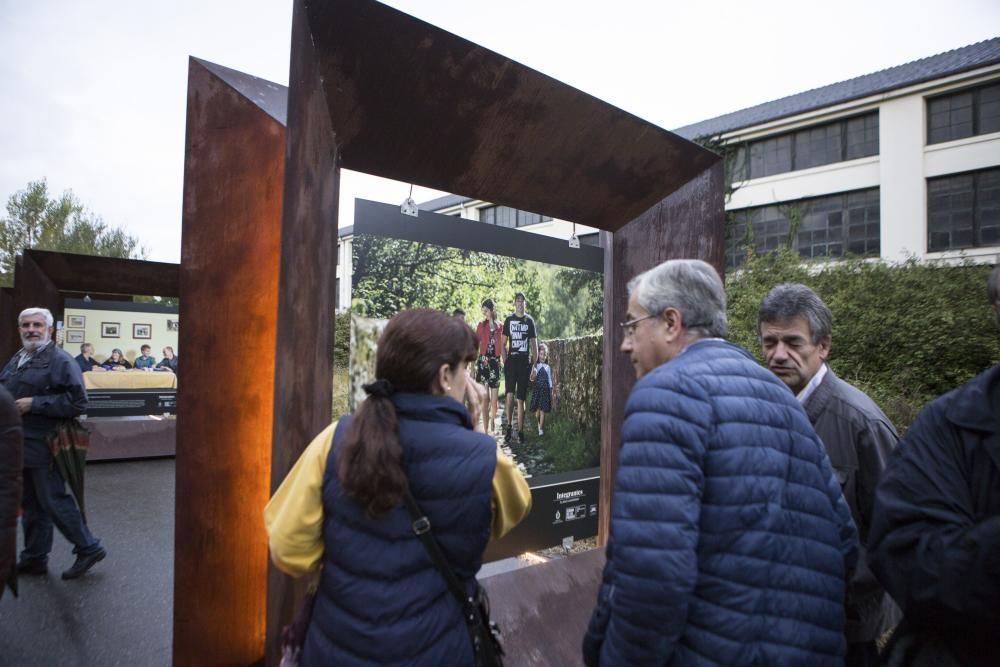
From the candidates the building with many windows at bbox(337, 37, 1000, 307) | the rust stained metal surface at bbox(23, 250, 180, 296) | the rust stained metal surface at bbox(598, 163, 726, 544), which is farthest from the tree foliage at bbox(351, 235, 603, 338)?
the building with many windows at bbox(337, 37, 1000, 307)

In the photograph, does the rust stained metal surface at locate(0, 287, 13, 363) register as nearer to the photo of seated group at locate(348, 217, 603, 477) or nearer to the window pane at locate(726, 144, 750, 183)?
the photo of seated group at locate(348, 217, 603, 477)

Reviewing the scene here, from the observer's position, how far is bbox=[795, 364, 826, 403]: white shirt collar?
2.23 metres

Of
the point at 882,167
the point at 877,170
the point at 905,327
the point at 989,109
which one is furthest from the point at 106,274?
the point at 989,109

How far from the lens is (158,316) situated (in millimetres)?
10281

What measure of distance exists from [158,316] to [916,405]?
12347 mm

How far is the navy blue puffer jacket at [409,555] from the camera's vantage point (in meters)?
1.47

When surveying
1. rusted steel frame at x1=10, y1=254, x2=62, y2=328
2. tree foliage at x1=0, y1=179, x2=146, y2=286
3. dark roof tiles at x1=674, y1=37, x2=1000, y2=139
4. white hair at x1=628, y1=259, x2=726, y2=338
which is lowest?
white hair at x1=628, y1=259, x2=726, y2=338

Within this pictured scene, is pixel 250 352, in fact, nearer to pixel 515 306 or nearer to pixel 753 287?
pixel 515 306

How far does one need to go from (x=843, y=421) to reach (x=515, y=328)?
5.46ft

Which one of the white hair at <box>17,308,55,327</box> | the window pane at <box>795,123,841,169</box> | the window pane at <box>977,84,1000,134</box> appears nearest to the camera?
the white hair at <box>17,308,55,327</box>

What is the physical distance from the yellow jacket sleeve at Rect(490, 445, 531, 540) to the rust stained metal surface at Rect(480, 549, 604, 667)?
1409 mm

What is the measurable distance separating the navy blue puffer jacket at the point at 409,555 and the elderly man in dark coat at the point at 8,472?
5.66 ft

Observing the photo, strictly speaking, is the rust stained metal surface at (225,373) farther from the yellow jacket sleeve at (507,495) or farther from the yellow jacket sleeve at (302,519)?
the yellow jacket sleeve at (507,495)

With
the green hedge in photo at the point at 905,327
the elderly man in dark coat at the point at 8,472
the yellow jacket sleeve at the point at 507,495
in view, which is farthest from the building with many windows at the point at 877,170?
the yellow jacket sleeve at the point at 507,495
